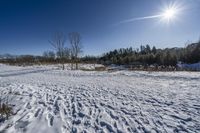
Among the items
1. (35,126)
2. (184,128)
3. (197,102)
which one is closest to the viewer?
(184,128)

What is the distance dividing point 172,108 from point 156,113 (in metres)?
0.73

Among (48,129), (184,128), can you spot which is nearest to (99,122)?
(48,129)

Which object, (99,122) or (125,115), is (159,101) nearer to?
(125,115)

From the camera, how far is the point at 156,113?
4391 millimetres

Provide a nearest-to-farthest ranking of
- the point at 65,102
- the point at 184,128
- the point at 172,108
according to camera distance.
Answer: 1. the point at 184,128
2. the point at 172,108
3. the point at 65,102

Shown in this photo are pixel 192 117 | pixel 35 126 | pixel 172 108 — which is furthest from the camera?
pixel 172 108

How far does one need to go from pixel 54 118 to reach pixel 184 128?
346 centimetres

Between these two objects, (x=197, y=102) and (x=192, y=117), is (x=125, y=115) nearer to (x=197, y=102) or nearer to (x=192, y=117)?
(x=192, y=117)

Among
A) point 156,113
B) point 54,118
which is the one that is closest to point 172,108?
point 156,113

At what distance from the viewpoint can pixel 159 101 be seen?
5.46 m

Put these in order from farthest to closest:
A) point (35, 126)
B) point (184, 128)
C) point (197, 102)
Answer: point (197, 102) → point (35, 126) → point (184, 128)

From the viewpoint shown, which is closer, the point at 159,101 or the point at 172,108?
the point at 172,108

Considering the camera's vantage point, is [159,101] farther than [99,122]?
Yes

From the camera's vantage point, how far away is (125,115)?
14.2ft
